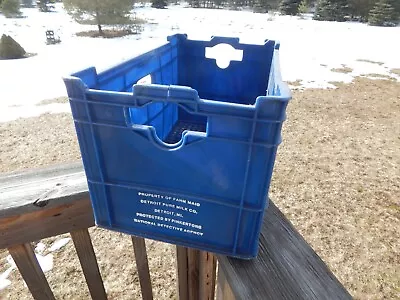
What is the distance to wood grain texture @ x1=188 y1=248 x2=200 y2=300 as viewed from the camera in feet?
3.79

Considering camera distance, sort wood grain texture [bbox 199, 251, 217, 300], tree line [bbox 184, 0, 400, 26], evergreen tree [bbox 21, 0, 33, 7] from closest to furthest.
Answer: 1. wood grain texture [bbox 199, 251, 217, 300]
2. tree line [bbox 184, 0, 400, 26]
3. evergreen tree [bbox 21, 0, 33, 7]

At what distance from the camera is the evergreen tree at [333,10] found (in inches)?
834

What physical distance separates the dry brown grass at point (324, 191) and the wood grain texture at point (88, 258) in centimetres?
163

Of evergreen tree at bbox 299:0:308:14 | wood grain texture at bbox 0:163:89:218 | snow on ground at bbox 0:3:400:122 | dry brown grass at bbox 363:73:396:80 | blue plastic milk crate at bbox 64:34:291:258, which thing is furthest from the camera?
evergreen tree at bbox 299:0:308:14

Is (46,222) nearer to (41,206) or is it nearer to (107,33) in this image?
(41,206)

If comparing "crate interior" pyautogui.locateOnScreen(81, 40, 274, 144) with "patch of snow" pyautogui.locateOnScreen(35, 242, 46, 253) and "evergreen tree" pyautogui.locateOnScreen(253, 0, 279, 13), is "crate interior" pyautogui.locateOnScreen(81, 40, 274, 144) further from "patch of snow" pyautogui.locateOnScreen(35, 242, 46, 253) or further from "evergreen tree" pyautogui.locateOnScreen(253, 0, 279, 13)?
"evergreen tree" pyautogui.locateOnScreen(253, 0, 279, 13)

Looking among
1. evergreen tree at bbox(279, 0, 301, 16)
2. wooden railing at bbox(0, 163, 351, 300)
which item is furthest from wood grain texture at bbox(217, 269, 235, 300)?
evergreen tree at bbox(279, 0, 301, 16)

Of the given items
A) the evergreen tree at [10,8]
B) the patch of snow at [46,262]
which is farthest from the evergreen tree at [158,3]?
the patch of snow at [46,262]

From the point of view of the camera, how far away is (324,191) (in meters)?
4.11

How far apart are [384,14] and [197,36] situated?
20815 mm

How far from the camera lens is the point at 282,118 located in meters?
0.65

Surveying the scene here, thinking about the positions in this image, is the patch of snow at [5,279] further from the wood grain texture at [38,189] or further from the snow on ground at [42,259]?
the wood grain texture at [38,189]

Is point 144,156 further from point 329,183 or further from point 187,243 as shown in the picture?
point 329,183

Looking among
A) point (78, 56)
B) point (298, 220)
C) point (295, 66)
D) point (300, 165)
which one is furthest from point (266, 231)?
point (78, 56)
